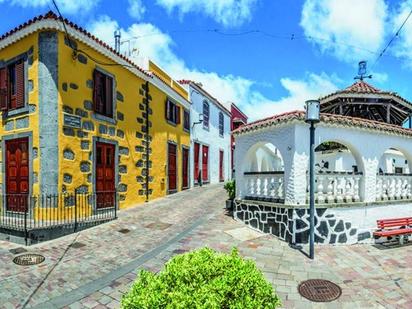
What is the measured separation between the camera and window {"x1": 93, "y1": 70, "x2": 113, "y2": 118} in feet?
34.1

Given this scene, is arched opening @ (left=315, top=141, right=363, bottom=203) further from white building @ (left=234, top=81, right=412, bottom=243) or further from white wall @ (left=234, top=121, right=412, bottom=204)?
white wall @ (left=234, top=121, right=412, bottom=204)

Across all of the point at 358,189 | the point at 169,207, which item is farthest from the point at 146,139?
the point at 358,189

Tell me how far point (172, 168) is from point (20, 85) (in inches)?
323

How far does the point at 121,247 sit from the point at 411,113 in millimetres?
13150

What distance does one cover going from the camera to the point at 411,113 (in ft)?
43.3

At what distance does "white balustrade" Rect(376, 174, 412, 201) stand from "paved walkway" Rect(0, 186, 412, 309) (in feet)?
6.03

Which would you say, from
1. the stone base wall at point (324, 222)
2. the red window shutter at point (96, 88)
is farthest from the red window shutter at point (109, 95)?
the stone base wall at point (324, 222)

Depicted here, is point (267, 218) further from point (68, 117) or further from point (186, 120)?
point (186, 120)

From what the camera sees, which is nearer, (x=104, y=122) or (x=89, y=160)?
(x=89, y=160)

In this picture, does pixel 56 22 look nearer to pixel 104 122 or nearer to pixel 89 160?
pixel 104 122

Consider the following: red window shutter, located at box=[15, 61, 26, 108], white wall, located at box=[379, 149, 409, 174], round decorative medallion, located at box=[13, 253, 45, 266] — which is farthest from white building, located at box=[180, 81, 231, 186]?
round decorative medallion, located at box=[13, 253, 45, 266]

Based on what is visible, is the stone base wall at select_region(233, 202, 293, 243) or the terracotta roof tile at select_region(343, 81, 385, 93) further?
the terracotta roof tile at select_region(343, 81, 385, 93)

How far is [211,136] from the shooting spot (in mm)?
22062

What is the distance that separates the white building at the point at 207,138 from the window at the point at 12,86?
10116mm
